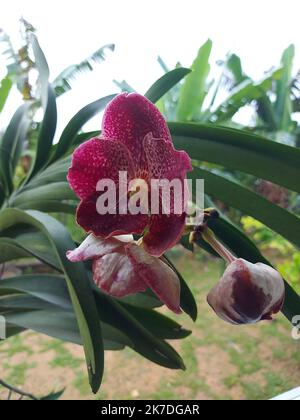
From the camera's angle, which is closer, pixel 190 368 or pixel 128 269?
pixel 128 269

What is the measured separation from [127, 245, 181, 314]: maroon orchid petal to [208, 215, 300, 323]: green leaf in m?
0.11

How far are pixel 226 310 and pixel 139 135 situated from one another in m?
0.09

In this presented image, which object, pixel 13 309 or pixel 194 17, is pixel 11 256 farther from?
pixel 194 17

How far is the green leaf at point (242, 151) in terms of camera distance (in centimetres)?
23

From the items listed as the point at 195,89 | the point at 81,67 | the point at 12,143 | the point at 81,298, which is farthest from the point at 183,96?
the point at 81,298

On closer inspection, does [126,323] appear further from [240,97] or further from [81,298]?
[240,97]

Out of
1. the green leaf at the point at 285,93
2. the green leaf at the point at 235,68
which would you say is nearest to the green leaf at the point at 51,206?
the green leaf at the point at 285,93

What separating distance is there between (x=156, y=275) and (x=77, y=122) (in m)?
0.26

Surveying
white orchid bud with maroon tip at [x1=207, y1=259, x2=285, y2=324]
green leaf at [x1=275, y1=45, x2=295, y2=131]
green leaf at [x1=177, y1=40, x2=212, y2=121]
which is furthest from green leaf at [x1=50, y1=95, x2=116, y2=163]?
green leaf at [x1=275, y1=45, x2=295, y2=131]

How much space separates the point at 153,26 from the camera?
0.79 meters

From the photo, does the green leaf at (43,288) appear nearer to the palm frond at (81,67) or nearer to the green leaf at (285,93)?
the palm frond at (81,67)

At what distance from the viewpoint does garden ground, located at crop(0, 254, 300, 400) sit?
1065mm

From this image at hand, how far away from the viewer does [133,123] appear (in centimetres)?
16

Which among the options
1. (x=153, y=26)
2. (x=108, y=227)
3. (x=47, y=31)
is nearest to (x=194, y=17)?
(x=153, y=26)
